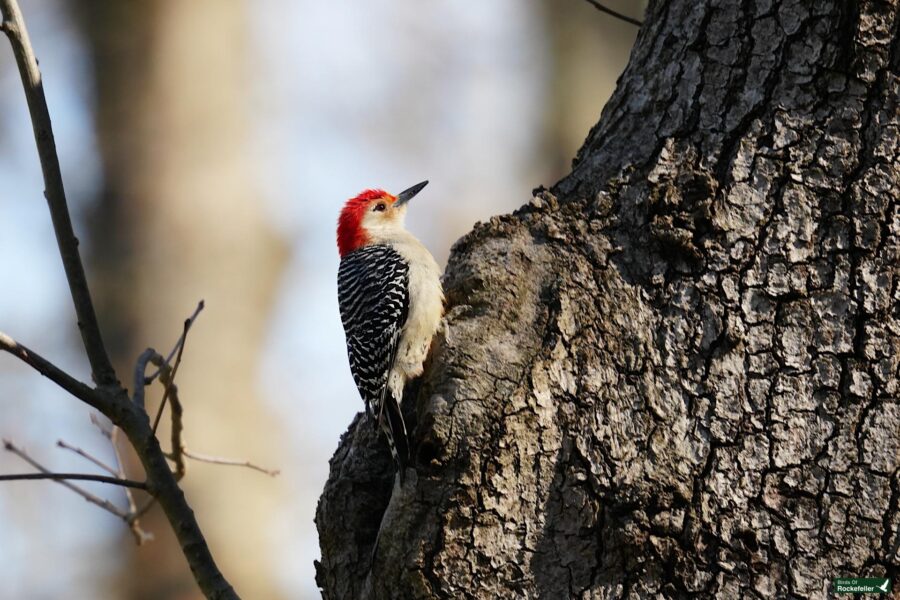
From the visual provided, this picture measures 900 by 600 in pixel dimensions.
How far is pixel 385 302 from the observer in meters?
4.80

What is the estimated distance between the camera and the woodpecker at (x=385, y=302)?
3.92 metres

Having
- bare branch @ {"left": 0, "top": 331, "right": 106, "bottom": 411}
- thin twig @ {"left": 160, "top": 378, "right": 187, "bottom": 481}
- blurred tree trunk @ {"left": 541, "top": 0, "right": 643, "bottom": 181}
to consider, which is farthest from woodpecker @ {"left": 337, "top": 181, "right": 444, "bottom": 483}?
blurred tree trunk @ {"left": 541, "top": 0, "right": 643, "bottom": 181}

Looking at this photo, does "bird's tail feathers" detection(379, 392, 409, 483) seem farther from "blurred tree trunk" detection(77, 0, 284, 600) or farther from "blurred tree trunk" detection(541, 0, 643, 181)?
"blurred tree trunk" detection(541, 0, 643, 181)

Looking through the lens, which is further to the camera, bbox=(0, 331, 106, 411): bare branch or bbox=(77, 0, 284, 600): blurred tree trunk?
bbox=(77, 0, 284, 600): blurred tree trunk

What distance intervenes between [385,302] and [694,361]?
2258mm

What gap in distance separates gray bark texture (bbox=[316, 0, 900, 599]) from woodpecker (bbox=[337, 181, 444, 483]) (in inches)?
14.5

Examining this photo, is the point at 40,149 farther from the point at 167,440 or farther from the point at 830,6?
the point at 167,440

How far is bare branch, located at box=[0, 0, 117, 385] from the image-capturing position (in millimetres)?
2803

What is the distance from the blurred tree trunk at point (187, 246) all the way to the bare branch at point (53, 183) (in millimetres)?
3625

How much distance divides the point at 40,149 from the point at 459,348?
1.49 meters

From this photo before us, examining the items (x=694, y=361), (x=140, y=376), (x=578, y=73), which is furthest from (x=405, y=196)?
(x=578, y=73)

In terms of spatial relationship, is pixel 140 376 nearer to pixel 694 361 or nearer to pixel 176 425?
pixel 176 425

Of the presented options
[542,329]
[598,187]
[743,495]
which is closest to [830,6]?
[598,187]

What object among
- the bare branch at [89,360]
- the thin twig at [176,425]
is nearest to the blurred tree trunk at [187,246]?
the thin twig at [176,425]
